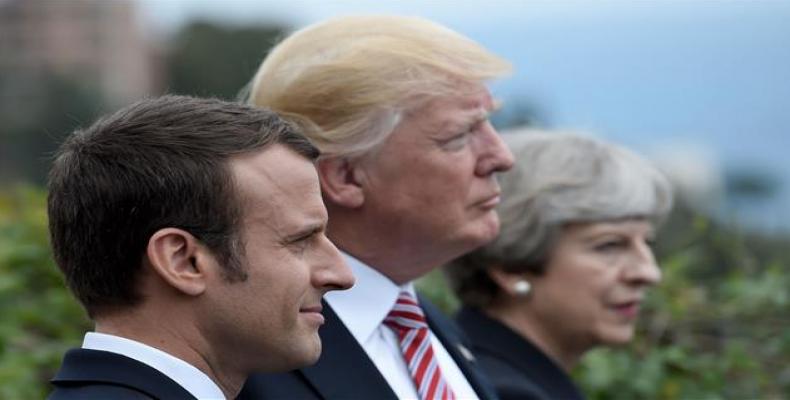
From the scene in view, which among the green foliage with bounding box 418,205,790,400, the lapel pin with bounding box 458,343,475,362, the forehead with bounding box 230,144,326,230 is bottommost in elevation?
the green foliage with bounding box 418,205,790,400

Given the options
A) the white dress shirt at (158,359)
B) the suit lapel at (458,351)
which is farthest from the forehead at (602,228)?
the white dress shirt at (158,359)

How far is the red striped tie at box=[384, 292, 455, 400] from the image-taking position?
3553 millimetres

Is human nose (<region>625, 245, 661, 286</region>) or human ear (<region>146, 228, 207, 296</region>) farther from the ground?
human ear (<region>146, 228, 207, 296</region>)

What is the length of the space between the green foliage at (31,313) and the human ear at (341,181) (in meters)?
1.30

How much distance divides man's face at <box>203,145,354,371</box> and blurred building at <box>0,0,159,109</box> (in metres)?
100

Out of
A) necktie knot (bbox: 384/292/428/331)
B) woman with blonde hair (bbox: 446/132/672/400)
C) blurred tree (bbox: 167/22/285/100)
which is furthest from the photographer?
blurred tree (bbox: 167/22/285/100)

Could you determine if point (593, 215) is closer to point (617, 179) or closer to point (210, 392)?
point (617, 179)

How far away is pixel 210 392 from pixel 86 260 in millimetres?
345

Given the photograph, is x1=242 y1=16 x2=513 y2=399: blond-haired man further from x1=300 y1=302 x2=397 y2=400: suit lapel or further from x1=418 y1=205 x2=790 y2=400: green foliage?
x1=418 y1=205 x2=790 y2=400: green foliage

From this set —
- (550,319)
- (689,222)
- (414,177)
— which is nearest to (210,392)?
(414,177)

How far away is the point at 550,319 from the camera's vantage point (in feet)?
15.8

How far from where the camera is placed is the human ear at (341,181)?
3.74 metres

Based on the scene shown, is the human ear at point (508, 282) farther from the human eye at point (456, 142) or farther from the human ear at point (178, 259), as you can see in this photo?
the human ear at point (178, 259)

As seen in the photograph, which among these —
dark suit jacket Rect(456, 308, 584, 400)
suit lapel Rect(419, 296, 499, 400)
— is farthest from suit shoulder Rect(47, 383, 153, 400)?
dark suit jacket Rect(456, 308, 584, 400)
